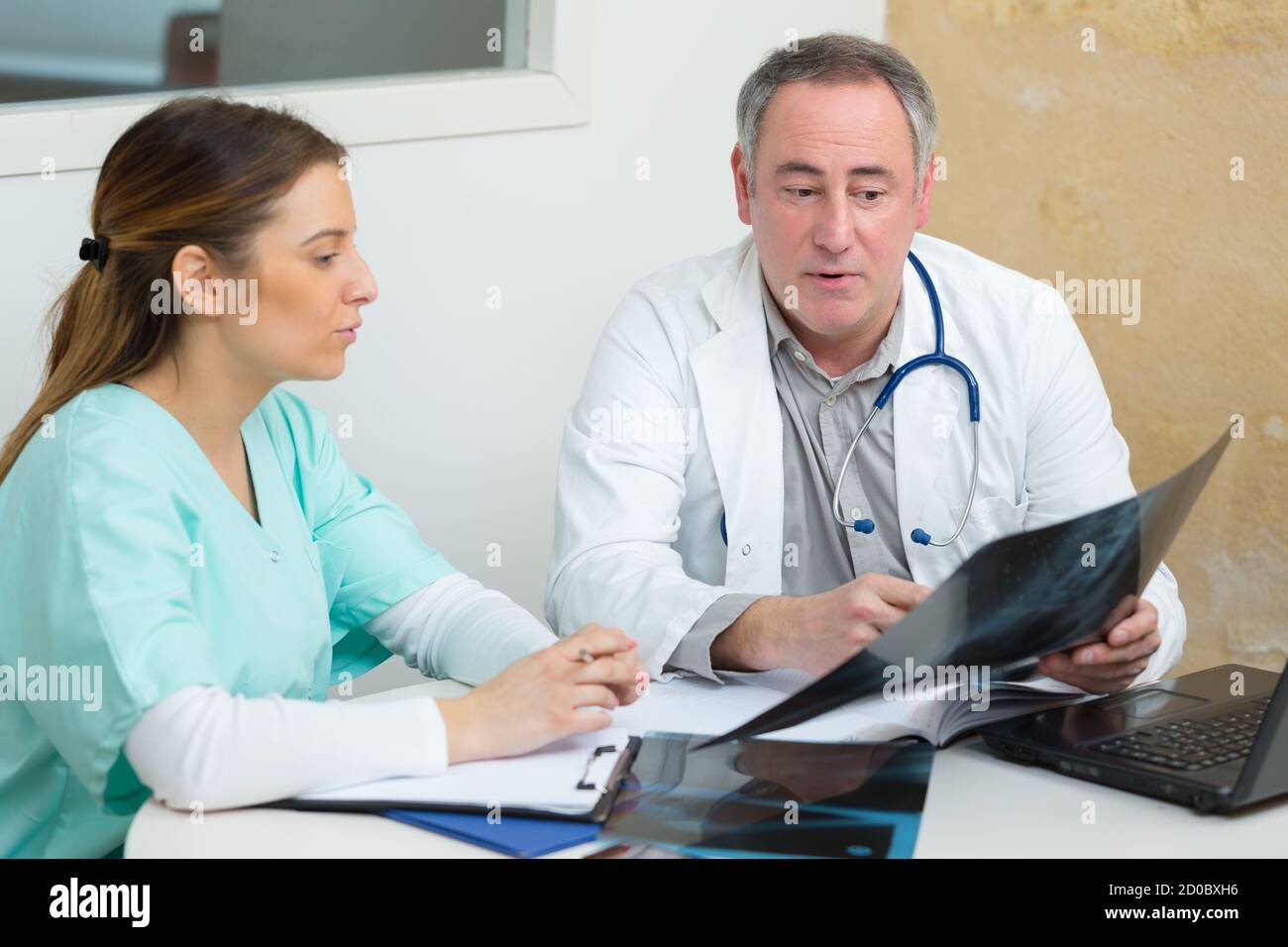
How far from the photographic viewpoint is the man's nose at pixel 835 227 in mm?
1763

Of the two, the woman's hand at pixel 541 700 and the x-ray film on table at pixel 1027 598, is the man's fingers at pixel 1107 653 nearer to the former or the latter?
the x-ray film on table at pixel 1027 598

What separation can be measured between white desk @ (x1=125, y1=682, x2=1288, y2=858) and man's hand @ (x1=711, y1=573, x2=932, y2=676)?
0.73ft

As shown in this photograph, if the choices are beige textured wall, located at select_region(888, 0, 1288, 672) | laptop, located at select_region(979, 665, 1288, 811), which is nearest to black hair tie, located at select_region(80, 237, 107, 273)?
laptop, located at select_region(979, 665, 1288, 811)

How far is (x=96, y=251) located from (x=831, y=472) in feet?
3.06

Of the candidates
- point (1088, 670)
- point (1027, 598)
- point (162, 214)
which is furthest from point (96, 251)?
point (1088, 670)

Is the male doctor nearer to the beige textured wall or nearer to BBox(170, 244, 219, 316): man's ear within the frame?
BBox(170, 244, 219, 316): man's ear

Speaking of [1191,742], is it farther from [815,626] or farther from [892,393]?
[892,393]

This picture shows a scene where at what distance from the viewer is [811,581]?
1868mm

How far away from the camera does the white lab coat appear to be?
1789 millimetres

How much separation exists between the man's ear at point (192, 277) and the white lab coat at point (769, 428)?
0.52 meters

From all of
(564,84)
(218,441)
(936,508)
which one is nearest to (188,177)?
(218,441)

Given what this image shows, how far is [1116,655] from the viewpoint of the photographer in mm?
1335

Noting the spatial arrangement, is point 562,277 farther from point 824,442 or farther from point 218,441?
point 218,441
